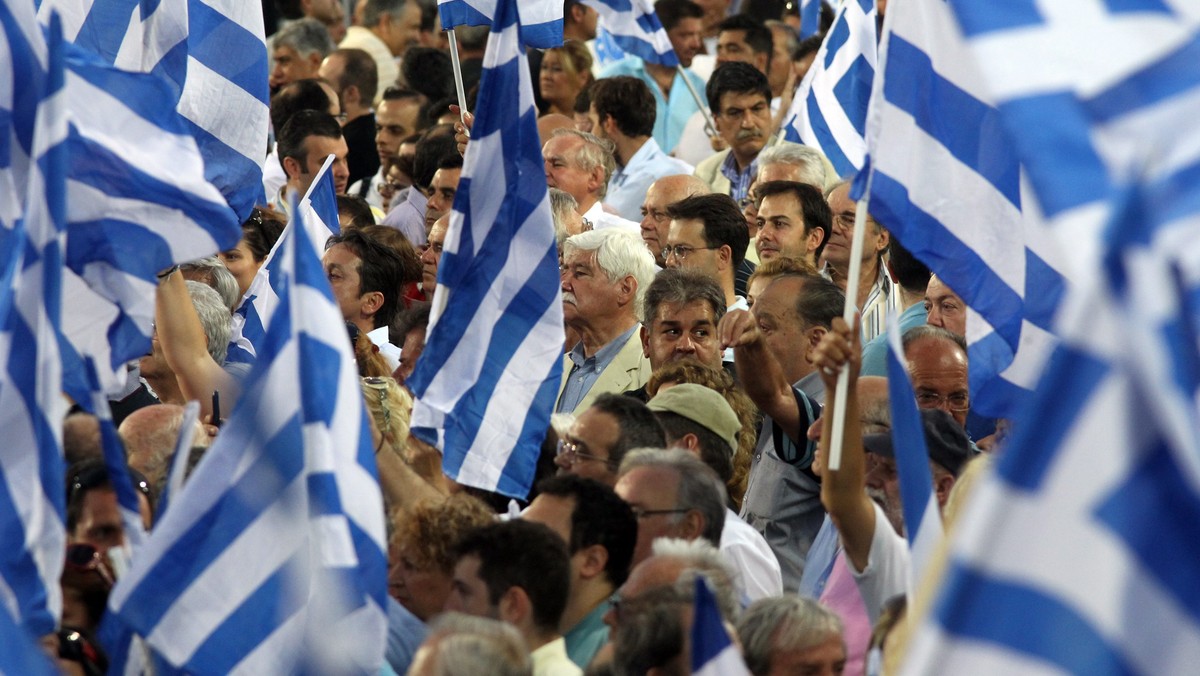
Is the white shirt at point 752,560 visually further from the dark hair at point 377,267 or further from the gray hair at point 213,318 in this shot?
the dark hair at point 377,267

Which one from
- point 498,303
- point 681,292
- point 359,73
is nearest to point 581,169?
point 681,292

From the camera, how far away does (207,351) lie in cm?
731

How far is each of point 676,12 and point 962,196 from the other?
8.79 m

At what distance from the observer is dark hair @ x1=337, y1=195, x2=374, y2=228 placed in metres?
10.4

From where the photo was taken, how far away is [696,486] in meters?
5.71

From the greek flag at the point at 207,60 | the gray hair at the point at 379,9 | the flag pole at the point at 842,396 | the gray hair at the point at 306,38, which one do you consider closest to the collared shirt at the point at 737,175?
the greek flag at the point at 207,60

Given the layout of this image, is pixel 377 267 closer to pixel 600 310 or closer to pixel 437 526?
pixel 600 310

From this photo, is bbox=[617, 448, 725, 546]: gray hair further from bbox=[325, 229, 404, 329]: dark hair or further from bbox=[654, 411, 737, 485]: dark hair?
bbox=[325, 229, 404, 329]: dark hair

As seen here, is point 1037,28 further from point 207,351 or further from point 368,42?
point 368,42

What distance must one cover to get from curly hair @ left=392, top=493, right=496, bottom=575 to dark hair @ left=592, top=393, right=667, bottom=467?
78 cm

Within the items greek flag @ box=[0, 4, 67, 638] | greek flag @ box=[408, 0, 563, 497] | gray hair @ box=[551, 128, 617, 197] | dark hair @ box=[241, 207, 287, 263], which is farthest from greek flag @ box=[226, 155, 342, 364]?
greek flag @ box=[0, 4, 67, 638]

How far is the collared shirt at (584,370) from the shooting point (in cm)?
819

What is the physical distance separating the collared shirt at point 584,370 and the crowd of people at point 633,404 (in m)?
0.01

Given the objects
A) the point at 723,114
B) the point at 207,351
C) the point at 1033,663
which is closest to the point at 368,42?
the point at 723,114
